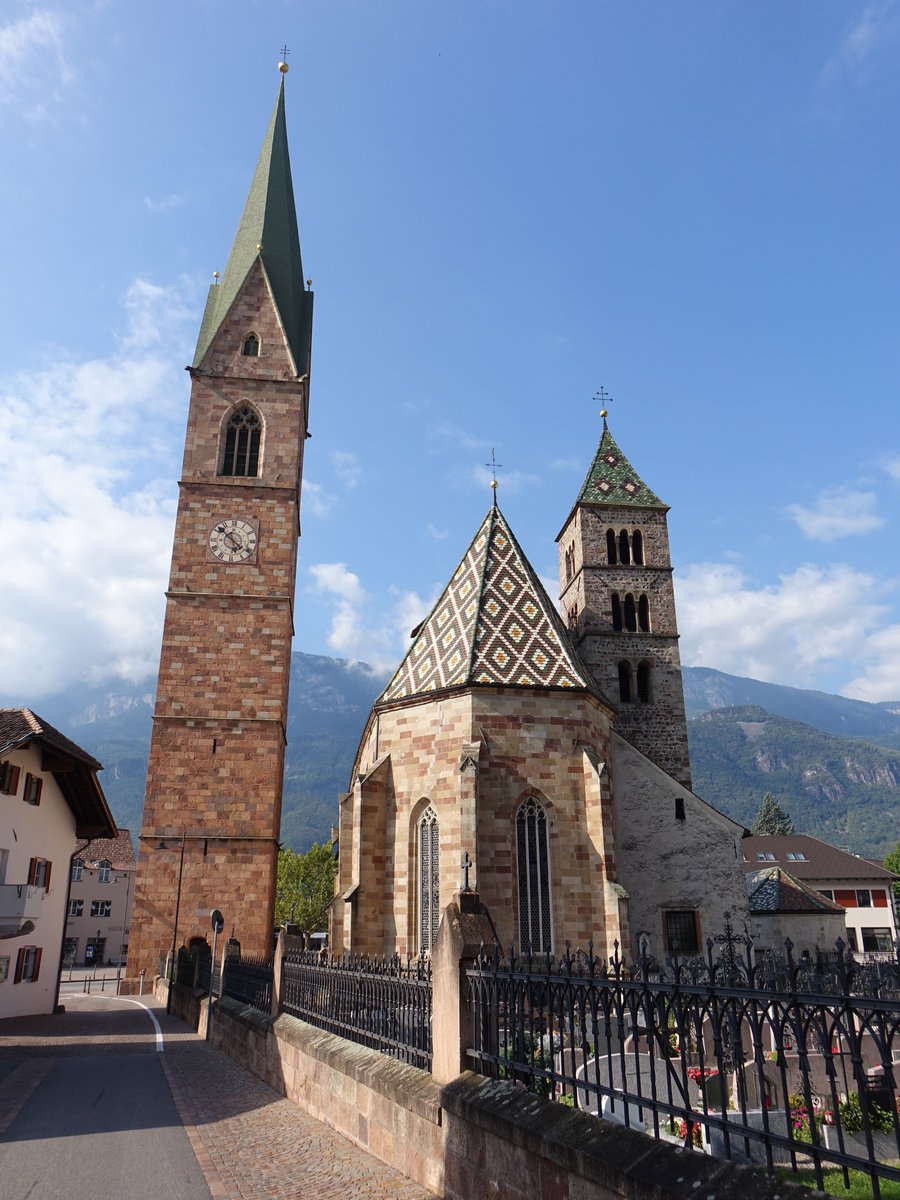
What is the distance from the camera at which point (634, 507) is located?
1373 inches

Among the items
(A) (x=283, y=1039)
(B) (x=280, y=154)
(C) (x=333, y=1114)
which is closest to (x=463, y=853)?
(A) (x=283, y=1039)

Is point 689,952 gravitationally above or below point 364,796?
below

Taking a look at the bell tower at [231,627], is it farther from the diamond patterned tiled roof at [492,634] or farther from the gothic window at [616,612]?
the gothic window at [616,612]

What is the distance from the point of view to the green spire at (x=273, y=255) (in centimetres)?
3762

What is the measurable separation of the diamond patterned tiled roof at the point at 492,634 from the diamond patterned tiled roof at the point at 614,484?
881 centimetres

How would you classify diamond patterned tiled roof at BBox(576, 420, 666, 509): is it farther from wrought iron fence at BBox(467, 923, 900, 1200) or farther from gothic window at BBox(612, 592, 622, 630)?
wrought iron fence at BBox(467, 923, 900, 1200)

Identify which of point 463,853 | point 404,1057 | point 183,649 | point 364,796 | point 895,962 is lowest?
point 404,1057

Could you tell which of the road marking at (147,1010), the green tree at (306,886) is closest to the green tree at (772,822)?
the green tree at (306,886)

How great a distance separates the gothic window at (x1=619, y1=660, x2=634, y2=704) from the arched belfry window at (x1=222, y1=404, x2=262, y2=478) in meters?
16.0

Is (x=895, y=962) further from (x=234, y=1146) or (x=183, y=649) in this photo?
(x=183, y=649)

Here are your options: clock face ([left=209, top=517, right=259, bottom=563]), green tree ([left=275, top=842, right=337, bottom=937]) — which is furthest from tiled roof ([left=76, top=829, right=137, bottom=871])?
clock face ([left=209, top=517, right=259, bottom=563])

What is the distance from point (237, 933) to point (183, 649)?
9953 mm

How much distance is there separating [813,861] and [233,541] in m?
44.8

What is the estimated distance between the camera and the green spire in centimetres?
3762
